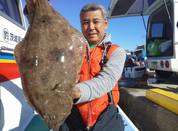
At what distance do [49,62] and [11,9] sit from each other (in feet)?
8.27

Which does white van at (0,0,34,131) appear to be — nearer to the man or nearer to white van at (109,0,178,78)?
the man

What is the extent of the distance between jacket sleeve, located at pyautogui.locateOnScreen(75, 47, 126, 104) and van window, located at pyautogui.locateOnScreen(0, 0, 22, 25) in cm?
157

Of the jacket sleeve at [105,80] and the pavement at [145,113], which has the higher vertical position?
the jacket sleeve at [105,80]

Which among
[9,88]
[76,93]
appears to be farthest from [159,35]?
[76,93]

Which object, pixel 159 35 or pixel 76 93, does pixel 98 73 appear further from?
pixel 159 35

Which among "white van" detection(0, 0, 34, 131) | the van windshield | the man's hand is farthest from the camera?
the van windshield

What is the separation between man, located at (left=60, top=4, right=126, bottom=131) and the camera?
7.98ft

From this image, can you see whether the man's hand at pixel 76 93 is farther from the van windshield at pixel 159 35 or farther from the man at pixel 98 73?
the van windshield at pixel 159 35

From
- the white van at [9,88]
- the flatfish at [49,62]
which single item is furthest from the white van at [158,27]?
the flatfish at [49,62]

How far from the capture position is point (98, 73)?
2443mm

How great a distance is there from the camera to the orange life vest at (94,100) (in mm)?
2467

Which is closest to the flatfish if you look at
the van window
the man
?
the man

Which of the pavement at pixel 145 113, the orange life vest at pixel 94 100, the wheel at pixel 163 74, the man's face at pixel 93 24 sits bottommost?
the pavement at pixel 145 113

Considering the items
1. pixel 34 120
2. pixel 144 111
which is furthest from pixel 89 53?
pixel 144 111
